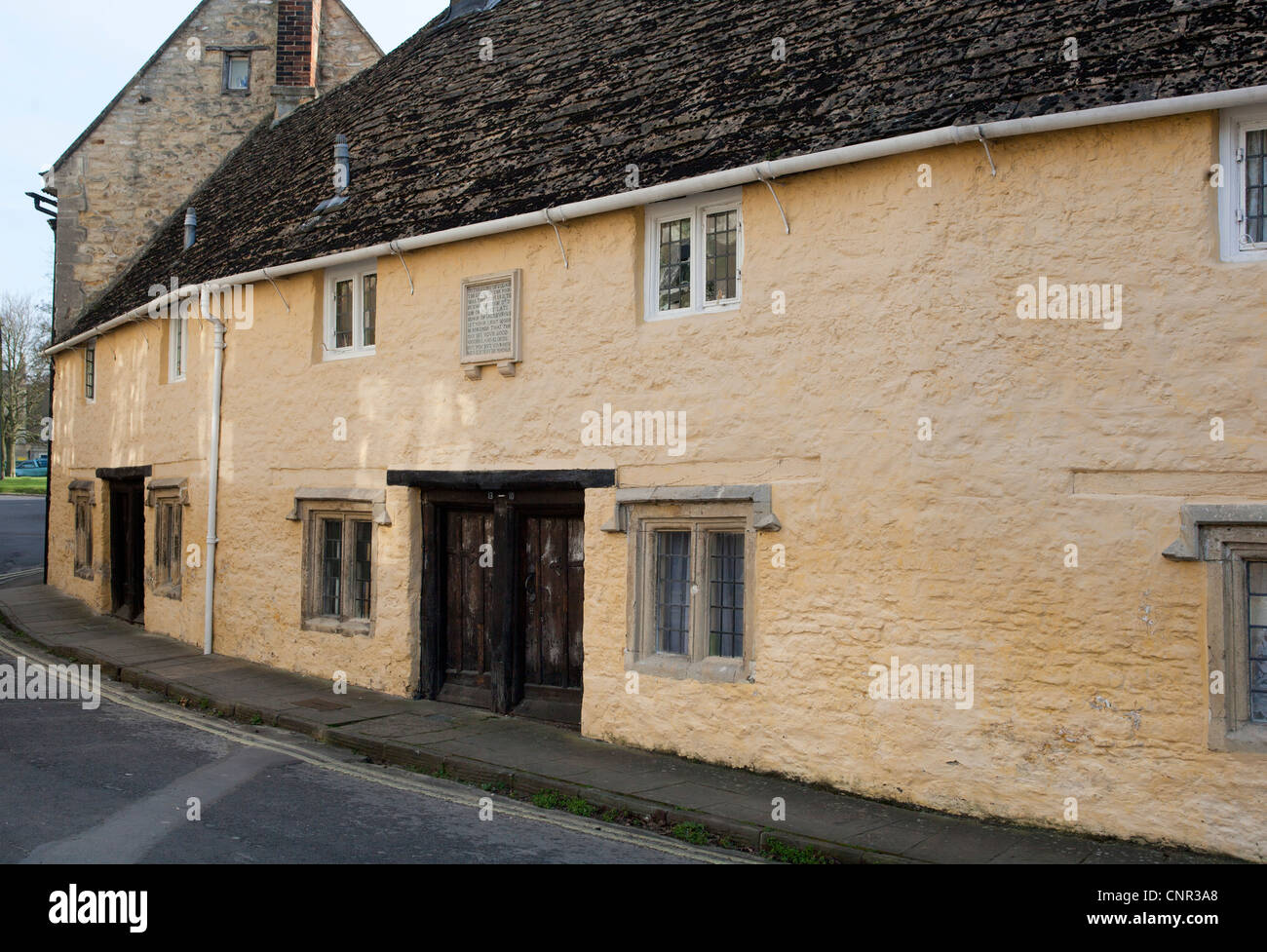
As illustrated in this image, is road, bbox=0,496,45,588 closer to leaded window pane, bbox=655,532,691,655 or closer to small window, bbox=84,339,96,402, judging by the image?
small window, bbox=84,339,96,402

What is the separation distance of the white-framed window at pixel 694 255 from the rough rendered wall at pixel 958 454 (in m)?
0.22

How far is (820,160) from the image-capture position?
796 cm

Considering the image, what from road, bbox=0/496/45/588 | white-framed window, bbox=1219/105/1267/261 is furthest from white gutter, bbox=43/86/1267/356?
road, bbox=0/496/45/588

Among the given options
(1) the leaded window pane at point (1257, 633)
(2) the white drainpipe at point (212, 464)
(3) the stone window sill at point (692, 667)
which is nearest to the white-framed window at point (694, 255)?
(3) the stone window sill at point (692, 667)

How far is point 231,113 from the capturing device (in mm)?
21609

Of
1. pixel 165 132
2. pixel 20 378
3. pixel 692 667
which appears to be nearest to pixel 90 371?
pixel 165 132

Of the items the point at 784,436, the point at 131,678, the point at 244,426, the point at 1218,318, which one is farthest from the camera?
the point at 244,426

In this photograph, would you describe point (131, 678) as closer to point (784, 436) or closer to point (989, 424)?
point (784, 436)

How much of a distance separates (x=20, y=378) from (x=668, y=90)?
52.2 m

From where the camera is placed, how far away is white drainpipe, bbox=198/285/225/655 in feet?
47.3

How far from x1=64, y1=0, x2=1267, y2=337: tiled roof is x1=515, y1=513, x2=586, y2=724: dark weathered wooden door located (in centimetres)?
301

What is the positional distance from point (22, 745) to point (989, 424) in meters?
8.15

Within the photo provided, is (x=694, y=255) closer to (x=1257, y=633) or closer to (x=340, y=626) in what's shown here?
(x=1257, y=633)
